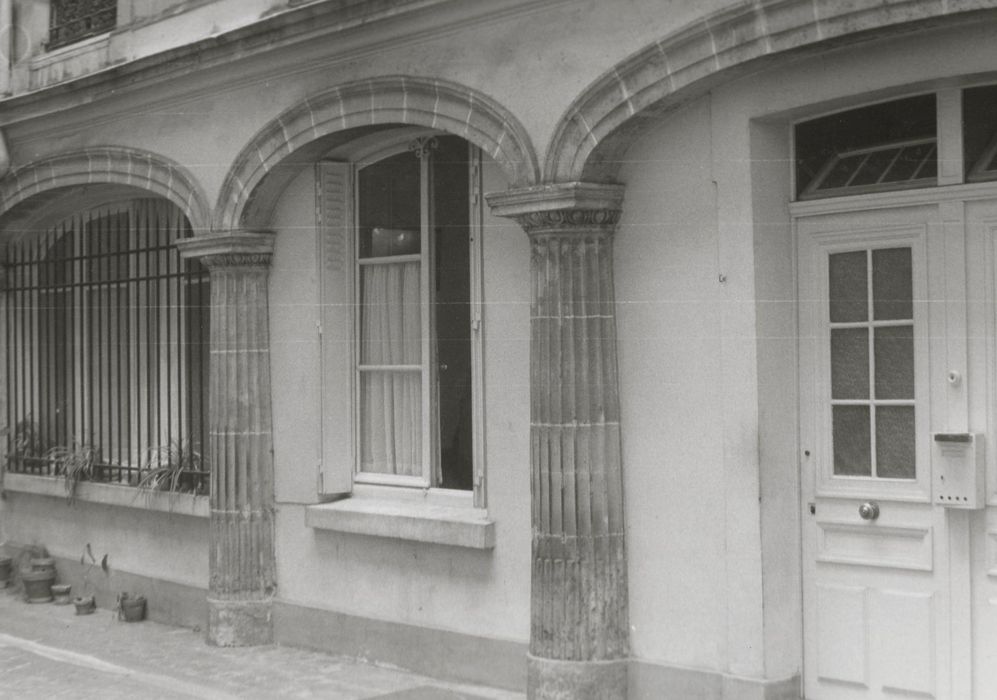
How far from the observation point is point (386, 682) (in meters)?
9.00

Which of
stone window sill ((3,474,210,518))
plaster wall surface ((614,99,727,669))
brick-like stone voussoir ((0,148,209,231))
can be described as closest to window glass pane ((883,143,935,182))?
plaster wall surface ((614,99,727,669))

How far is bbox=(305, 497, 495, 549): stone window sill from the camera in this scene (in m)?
8.72

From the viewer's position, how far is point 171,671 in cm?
958

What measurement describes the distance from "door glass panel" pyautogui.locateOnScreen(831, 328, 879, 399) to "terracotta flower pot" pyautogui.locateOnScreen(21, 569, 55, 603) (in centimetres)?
795

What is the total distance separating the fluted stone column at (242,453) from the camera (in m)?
10.3

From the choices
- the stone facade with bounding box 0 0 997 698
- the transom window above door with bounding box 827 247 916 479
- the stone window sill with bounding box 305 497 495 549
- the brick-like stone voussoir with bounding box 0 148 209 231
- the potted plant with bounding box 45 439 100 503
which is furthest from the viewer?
the potted plant with bounding box 45 439 100 503

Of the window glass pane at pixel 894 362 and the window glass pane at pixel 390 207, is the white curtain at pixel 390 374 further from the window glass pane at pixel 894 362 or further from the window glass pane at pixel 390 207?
the window glass pane at pixel 894 362

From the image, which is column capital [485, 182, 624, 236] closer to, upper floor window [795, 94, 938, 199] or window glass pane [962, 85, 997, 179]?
upper floor window [795, 94, 938, 199]

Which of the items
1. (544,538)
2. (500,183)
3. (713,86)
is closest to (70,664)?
(544,538)

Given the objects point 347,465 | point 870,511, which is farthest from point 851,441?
point 347,465

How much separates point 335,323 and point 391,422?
86cm

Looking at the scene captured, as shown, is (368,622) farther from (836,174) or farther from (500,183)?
(836,174)

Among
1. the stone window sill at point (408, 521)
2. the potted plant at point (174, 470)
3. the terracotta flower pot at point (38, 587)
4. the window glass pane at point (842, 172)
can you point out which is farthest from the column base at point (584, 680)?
the terracotta flower pot at point (38, 587)

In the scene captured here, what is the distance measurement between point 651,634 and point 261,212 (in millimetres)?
4491
